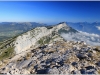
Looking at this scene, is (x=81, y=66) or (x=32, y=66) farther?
(x=32, y=66)

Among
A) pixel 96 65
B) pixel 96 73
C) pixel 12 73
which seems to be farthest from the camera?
pixel 96 65

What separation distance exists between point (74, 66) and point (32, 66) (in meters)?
11.3

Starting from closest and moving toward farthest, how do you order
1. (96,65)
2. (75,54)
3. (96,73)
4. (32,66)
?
1. (96,73)
2. (96,65)
3. (32,66)
4. (75,54)

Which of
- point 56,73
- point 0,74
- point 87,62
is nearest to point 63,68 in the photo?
point 56,73

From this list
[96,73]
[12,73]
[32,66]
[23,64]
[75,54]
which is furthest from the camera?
[75,54]

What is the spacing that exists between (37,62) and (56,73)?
414 inches

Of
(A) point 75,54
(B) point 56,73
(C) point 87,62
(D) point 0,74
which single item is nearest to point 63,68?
(B) point 56,73

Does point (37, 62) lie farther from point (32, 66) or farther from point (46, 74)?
point (46, 74)

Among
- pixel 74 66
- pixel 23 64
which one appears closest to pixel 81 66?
pixel 74 66

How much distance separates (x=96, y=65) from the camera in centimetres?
3853

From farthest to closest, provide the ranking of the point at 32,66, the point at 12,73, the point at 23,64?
the point at 23,64 → the point at 32,66 → the point at 12,73

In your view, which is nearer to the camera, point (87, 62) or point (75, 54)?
point (87, 62)

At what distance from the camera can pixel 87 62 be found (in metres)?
40.8

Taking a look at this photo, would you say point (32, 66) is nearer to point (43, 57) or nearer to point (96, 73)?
point (43, 57)
